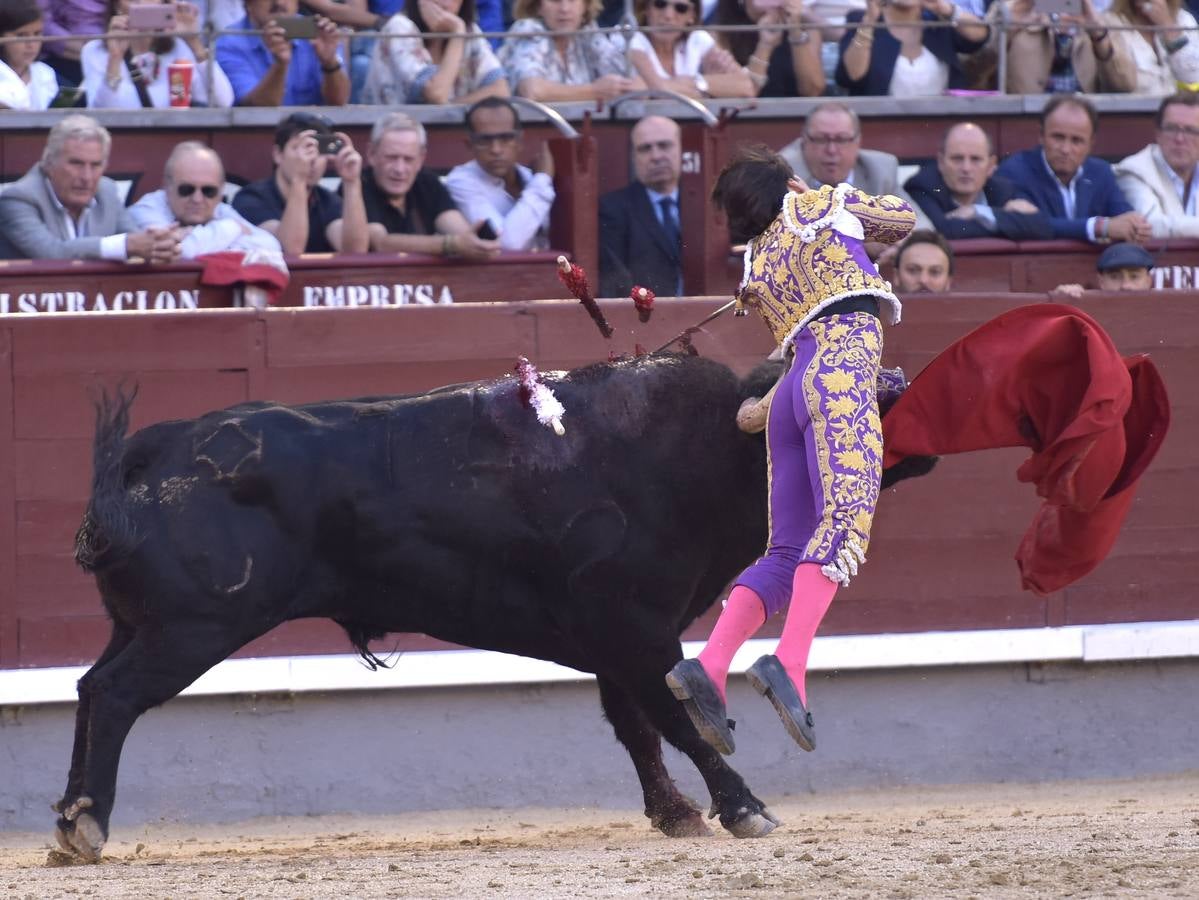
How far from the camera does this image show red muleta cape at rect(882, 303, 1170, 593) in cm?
479

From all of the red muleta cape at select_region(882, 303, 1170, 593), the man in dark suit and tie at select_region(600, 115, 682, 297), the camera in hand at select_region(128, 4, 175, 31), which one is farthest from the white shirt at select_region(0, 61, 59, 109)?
the red muleta cape at select_region(882, 303, 1170, 593)

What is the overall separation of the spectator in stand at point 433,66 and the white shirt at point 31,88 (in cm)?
120

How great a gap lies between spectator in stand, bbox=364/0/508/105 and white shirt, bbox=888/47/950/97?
1677 mm

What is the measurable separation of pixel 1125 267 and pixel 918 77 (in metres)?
1.47

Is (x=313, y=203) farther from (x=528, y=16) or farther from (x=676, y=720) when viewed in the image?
(x=676, y=720)

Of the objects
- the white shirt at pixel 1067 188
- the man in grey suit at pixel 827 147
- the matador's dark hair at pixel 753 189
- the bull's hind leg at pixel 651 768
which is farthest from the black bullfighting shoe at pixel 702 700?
the white shirt at pixel 1067 188

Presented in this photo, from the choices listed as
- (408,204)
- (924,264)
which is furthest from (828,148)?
(408,204)

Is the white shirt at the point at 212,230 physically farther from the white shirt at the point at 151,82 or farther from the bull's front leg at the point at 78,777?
the bull's front leg at the point at 78,777

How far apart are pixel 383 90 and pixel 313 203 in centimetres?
93

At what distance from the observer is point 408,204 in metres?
7.23

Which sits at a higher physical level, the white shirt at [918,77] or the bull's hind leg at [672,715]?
the white shirt at [918,77]

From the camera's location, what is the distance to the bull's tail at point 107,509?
16.1 feet

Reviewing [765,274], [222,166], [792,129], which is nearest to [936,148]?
[792,129]

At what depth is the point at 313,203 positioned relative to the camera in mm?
7164
